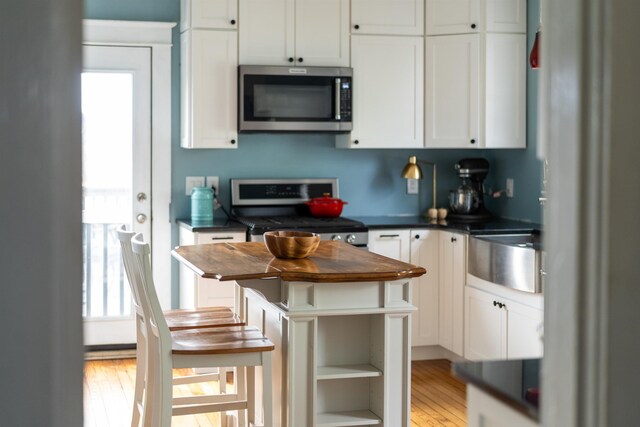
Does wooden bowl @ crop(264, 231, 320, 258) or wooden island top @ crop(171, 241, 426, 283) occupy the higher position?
wooden bowl @ crop(264, 231, 320, 258)

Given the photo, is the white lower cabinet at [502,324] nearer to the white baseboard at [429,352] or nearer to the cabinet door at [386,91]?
the white baseboard at [429,352]

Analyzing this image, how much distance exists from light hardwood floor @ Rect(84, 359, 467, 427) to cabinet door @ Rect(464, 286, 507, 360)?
23 cm

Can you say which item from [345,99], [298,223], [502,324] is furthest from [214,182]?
[502,324]

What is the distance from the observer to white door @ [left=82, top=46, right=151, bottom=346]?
17.4 feet

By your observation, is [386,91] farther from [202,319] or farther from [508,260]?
[202,319]

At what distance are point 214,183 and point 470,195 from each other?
1.63m

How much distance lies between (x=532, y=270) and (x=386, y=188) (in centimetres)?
165

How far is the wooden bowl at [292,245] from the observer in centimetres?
345

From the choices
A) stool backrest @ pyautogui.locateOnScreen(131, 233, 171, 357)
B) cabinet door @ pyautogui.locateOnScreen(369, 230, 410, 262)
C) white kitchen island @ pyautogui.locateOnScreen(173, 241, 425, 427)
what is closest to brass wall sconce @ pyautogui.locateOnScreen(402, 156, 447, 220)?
cabinet door @ pyautogui.locateOnScreen(369, 230, 410, 262)

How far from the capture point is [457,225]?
5.14 meters

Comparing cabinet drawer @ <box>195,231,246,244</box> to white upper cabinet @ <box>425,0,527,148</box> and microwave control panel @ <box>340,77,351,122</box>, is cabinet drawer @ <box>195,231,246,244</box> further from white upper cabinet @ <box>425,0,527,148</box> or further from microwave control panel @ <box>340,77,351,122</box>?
white upper cabinet @ <box>425,0,527,148</box>

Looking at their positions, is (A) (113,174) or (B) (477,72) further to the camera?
(A) (113,174)
